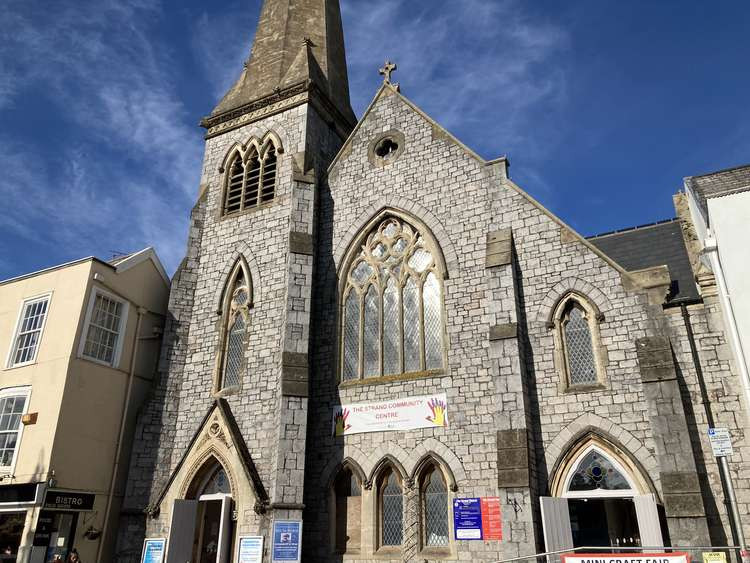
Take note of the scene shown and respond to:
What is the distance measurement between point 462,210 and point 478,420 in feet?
17.5

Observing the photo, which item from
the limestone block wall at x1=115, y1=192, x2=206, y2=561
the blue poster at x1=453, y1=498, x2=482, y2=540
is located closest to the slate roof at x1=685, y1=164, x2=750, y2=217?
the blue poster at x1=453, y1=498, x2=482, y2=540

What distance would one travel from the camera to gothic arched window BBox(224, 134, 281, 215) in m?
19.0

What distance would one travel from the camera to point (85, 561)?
15094 millimetres

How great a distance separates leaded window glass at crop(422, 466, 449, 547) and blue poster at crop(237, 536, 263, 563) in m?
3.54

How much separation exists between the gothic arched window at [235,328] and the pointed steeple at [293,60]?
5933 mm

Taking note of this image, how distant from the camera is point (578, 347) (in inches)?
544

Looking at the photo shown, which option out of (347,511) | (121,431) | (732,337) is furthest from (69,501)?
(732,337)

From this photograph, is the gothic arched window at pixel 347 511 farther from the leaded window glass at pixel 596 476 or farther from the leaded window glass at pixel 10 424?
the leaded window glass at pixel 10 424

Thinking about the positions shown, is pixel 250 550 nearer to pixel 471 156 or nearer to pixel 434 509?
pixel 434 509

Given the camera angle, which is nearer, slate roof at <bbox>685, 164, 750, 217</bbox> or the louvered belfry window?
slate roof at <bbox>685, 164, 750, 217</bbox>

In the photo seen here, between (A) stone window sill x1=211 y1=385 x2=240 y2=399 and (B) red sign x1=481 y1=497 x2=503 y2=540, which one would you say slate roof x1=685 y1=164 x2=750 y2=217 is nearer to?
(B) red sign x1=481 y1=497 x2=503 y2=540

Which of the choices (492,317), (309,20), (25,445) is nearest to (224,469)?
(25,445)

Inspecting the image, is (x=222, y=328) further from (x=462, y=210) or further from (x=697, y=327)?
(x=697, y=327)

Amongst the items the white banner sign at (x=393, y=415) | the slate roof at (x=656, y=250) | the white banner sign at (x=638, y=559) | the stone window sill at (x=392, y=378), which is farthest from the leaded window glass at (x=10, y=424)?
the slate roof at (x=656, y=250)
